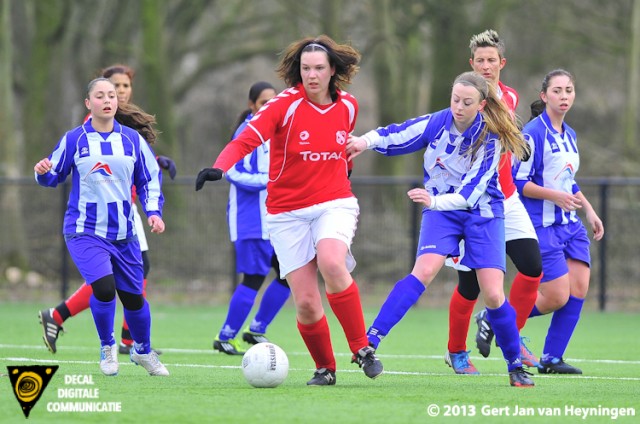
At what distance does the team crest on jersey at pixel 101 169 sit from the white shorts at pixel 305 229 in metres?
1.21

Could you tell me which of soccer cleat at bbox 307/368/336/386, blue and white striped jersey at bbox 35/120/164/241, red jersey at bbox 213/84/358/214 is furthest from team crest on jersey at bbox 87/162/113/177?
soccer cleat at bbox 307/368/336/386

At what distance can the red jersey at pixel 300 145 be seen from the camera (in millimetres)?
6895

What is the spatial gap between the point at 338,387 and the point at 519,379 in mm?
1094

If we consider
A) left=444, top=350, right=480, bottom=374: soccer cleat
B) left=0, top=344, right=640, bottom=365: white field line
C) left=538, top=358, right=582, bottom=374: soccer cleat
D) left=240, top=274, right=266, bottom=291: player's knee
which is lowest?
left=0, top=344, right=640, bottom=365: white field line

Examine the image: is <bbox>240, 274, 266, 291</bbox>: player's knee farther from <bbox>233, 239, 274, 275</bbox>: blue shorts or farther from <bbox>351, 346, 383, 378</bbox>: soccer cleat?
<bbox>351, 346, 383, 378</bbox>: soccer cleat

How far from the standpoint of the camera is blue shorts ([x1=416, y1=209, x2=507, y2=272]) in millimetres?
7223

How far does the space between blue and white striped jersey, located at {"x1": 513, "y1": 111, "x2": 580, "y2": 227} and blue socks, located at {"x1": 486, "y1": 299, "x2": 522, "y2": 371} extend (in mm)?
1323

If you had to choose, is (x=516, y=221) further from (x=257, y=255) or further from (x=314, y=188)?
(x=257, y=255)

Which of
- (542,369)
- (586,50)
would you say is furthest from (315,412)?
(586,50)

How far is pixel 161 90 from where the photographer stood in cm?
2073

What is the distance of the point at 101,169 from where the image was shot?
7.51 meters

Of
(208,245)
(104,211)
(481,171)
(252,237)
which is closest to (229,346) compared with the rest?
(252,237)

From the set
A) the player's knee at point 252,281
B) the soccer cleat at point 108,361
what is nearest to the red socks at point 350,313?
the soccer cleat at point 108,361

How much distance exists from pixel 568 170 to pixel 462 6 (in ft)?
38.0
